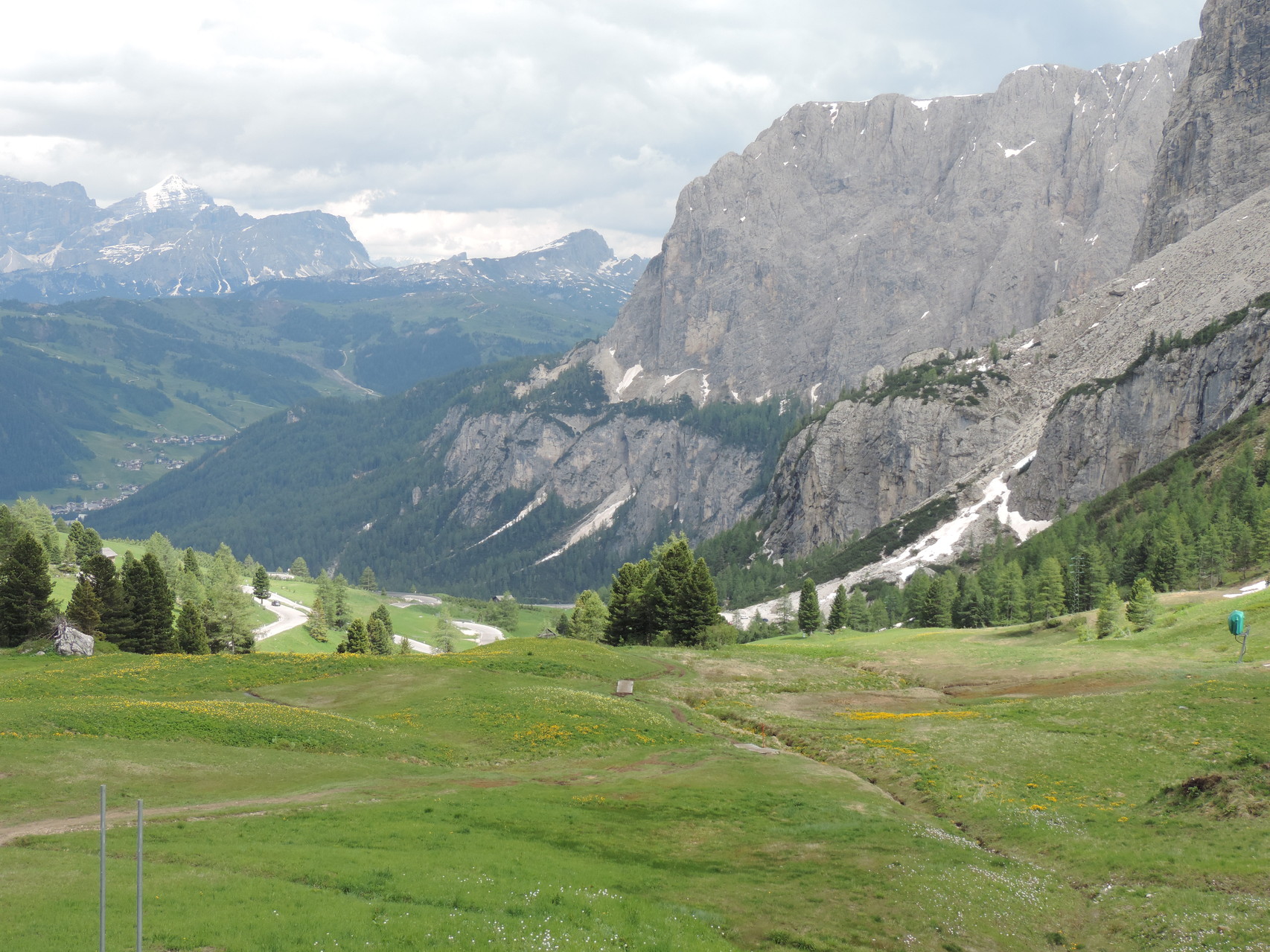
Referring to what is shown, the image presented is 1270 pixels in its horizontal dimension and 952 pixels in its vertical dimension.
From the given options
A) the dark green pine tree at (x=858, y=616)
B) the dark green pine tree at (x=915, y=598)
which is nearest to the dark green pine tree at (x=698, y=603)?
the dark green pine tree at (x=858, y=616)

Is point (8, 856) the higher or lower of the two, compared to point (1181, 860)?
higher

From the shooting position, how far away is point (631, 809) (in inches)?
1531

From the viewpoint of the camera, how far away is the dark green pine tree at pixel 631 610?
10794 cm

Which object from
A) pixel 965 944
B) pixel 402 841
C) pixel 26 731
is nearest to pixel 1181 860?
pixel 965 944

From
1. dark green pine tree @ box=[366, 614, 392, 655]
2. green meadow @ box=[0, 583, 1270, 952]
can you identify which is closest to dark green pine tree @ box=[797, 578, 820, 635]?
dark green pine tree @ box=[366, 614, 392, 655]

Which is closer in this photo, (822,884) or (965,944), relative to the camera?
Answer: (965,944)

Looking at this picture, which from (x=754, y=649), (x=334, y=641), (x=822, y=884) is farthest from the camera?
(x=334, y=641)

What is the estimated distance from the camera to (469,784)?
42844 millimetres

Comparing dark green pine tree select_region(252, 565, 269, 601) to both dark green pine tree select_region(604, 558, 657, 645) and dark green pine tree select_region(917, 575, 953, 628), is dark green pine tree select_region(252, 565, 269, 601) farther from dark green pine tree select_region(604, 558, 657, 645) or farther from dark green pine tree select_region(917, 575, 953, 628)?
dark green pine tree select_region(917, 575, 953, 628)

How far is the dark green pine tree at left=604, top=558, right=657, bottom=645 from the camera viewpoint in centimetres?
10794

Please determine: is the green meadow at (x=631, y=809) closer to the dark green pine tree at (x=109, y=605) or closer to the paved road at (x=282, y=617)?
the dark green pine tree at (x=109, y=605)

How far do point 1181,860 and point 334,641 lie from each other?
482ft

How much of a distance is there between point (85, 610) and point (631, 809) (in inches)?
2940

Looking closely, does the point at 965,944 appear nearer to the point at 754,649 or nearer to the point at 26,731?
the point at 26,731
